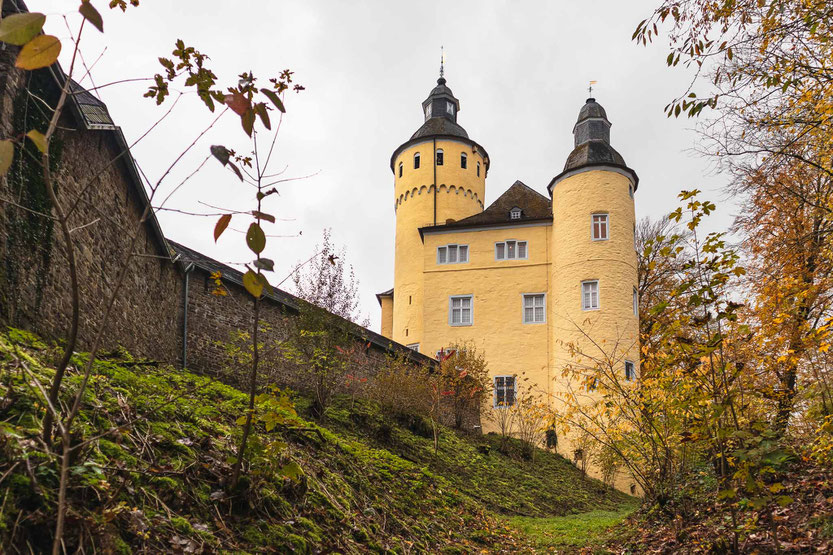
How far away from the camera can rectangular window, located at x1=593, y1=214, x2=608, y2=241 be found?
1054 inches

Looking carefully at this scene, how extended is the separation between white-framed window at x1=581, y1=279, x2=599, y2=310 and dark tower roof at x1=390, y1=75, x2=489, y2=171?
1079cm

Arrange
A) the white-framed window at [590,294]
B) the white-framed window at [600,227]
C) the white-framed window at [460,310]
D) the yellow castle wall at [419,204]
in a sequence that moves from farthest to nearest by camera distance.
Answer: the yellow castle wall at [419,204] < the white-framed window at [460,310] < the white-framed window at [600,227] < the white-framed window at [590,294]

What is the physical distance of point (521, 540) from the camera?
9.08m

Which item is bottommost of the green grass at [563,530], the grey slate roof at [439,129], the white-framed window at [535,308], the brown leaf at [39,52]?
the green grass at [563,530]

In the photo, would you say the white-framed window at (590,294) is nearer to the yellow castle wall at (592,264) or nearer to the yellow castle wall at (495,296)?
the yellow castle wall at (592,264)

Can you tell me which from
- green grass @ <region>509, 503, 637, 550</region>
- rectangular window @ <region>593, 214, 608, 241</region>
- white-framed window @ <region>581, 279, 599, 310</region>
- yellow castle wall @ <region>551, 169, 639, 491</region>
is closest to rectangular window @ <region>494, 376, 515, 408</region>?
yellow castle wall @ <region>551, 169, 639, 491</region>

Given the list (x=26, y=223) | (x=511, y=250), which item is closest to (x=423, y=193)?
(x=511, y=250)

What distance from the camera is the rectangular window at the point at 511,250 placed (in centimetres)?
2919

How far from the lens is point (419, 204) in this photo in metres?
32.6

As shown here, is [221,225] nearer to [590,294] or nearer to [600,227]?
[590,294]

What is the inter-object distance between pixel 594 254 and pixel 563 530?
682 inches

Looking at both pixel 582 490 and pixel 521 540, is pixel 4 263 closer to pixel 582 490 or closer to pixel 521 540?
pixel 521 540

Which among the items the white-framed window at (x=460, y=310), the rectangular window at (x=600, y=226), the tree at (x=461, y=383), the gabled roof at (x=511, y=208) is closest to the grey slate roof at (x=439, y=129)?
the gabled roof at (x=511, y=208)

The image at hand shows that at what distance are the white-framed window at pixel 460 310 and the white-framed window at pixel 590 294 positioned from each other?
16.0 ft
